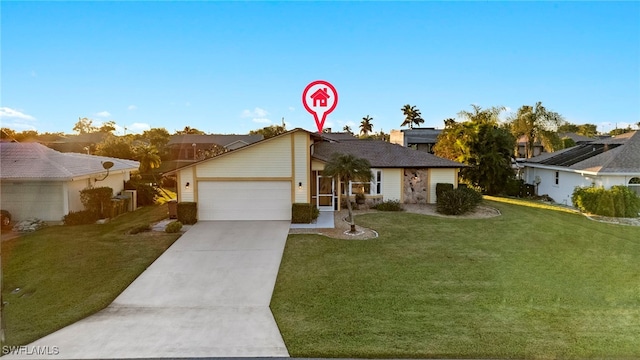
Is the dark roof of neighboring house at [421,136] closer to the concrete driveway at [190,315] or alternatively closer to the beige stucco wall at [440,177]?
the beige stucco wall at [440,177]

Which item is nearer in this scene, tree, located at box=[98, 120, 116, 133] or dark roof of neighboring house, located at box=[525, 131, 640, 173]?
dark roof of neighboring house, located at box=[525, 131, 640, 173]

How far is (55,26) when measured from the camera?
9.95 meters

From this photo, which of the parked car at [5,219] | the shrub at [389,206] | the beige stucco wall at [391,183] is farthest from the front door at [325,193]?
the parked car at [5,219]

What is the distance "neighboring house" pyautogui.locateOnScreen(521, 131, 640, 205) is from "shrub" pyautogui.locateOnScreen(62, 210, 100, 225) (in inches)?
999

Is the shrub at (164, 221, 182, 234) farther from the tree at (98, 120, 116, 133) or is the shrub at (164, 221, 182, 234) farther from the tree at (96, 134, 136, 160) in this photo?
the tree at (98, 120, 116, 133)

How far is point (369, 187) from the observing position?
20.7 m

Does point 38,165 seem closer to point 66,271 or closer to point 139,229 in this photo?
point 139,229

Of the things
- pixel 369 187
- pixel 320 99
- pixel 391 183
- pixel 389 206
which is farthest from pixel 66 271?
pixel 391 183

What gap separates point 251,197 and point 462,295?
35.8 feet

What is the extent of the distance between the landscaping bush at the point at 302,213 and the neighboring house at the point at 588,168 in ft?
50.1

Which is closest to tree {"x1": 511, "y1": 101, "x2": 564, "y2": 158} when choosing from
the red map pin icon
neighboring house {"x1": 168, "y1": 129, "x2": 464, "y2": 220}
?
neighboring house {"x1": 168, "y1": 129, "x2": 464, "y2": 220}

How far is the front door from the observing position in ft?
63.6

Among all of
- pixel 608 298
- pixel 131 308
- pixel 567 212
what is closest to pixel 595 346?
pixel 608 298

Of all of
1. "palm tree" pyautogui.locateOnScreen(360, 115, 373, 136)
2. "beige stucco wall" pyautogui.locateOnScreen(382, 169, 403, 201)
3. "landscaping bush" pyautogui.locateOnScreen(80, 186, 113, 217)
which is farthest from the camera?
"palm tree" pyautogui.locateOnScreen(360, 115, 373, 136)
